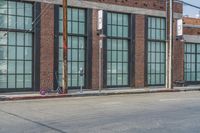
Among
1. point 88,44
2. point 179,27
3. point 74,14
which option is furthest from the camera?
point 179,27

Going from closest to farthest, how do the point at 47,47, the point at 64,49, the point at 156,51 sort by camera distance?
the point at 64,49, the point at 47,47, the point at 156,51

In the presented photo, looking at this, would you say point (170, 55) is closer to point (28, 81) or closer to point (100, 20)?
point (100, 20)

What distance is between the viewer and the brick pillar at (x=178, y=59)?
34.3 m

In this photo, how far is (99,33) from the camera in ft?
94.9

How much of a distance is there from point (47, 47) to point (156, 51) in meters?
9.74

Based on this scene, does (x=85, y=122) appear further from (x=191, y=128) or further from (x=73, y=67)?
(x=73, y=67)

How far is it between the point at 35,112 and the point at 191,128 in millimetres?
6235

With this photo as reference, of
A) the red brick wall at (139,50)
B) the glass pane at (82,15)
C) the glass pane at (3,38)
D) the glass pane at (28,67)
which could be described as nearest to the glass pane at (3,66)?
the glass pane at (3,38)

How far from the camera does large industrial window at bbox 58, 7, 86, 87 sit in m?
28.1

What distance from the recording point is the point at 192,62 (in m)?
36.8

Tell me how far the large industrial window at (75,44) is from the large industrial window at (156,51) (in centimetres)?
586

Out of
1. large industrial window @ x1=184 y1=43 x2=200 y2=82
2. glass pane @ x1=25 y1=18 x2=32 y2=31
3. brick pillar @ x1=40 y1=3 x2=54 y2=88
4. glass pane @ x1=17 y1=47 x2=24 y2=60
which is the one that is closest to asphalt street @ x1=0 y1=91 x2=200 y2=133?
glass pane @ x1=17 y1=47 x2=24 y2=60

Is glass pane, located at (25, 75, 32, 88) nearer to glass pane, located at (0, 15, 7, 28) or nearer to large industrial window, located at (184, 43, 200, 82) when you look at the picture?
glass pane, located at (0, 15, 7, 28)

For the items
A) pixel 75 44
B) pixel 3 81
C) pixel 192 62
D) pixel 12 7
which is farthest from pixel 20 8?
pixel 192 62
